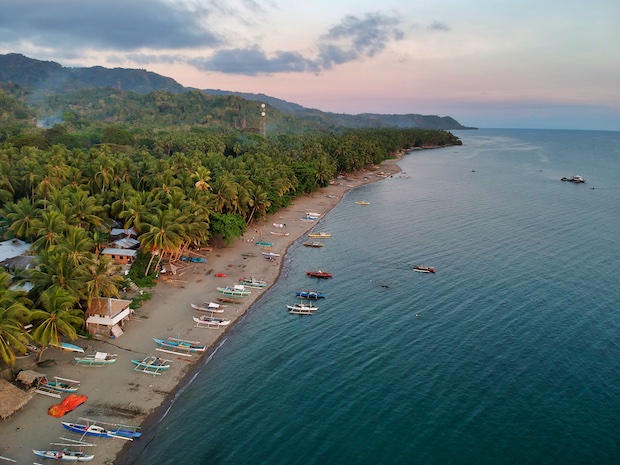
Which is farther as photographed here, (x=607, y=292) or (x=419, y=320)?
(x=607, y=292)

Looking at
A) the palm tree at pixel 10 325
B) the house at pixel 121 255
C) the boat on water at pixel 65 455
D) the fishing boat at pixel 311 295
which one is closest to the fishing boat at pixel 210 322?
the fishing boat at pixel 311 295

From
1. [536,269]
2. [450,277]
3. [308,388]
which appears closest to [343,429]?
[308,388]

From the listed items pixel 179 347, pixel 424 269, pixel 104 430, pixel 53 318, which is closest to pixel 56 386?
pixel 53 318

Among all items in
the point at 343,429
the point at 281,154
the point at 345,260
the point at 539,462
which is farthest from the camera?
the point at 281,154

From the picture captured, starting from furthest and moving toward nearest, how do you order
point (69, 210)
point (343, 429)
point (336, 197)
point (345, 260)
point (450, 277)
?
point (336, 197)
point (345, 260)
point (450, 277)
point (69, 210)
point (343, 429)

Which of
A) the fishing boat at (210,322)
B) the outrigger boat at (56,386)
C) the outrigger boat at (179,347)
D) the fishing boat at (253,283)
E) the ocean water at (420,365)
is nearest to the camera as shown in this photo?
the ocean water at (420,365)

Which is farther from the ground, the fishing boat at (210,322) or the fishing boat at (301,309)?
the fishing boat at (301,309)

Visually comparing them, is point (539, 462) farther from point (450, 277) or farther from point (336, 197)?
point (336, 197)

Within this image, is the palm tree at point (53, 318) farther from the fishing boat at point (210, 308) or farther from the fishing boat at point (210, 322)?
the fishing boat at point (210, 308)
